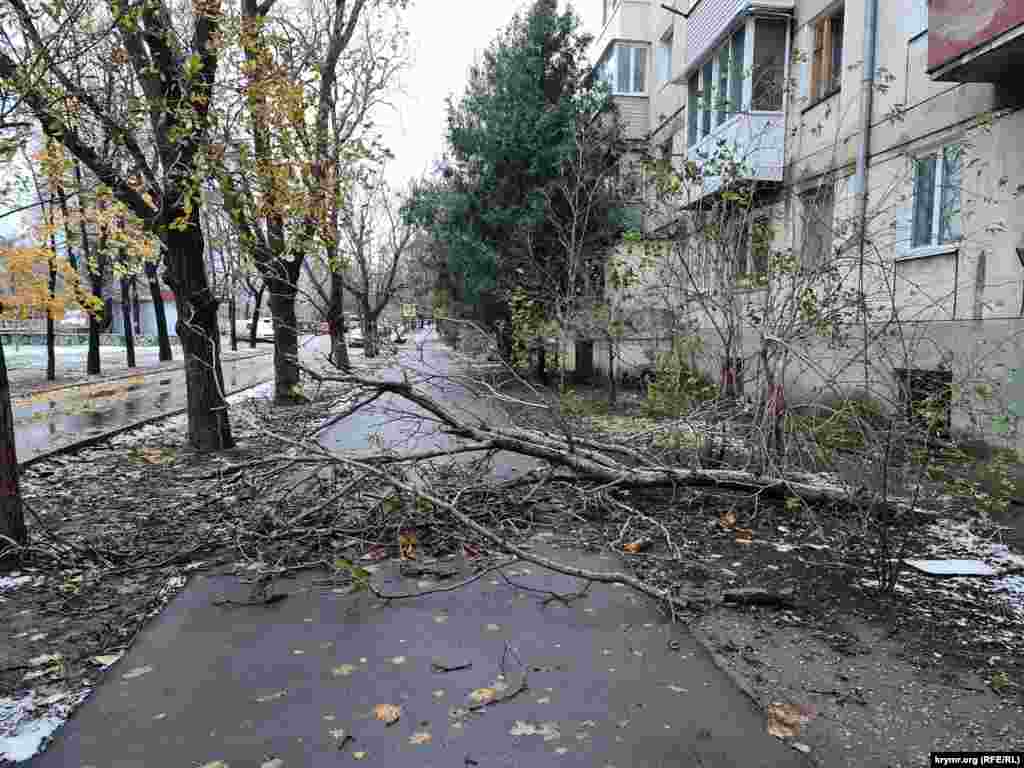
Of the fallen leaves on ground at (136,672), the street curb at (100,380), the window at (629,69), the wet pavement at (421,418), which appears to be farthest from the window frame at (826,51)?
the street curb at (100,380)

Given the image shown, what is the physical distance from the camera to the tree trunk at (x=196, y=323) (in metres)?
9.26

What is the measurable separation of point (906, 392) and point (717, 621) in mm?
1899

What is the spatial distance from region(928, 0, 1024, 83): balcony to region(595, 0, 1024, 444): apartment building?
2 centimetres

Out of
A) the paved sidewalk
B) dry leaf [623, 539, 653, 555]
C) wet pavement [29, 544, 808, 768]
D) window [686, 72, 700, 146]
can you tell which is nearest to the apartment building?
window [686, 72, 700, 146]

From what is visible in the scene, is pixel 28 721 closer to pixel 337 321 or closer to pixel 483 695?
pixel 483 695

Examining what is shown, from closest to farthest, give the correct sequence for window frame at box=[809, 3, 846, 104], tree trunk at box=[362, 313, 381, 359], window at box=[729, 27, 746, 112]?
tree trunk at box=[362, 313, 381, 359], window frame at box=[809, 3, 846, 104], window at box=[729, 27, 746, 112]

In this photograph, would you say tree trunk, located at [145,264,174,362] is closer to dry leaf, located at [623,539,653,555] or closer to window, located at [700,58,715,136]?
window, located at [700,58,715,136]

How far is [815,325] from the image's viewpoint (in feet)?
22.4

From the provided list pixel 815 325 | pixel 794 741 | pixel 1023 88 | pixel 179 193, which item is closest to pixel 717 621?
pixel 794 741

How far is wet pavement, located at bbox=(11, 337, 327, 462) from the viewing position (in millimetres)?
11375

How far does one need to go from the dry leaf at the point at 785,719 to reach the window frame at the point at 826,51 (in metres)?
12.8

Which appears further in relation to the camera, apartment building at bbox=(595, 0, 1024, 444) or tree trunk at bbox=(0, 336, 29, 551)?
apartment building at bbox=(595, 0, 1024, 444)

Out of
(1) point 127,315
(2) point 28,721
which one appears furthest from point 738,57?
(1) point 127,315

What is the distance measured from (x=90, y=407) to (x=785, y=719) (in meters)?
16.1
